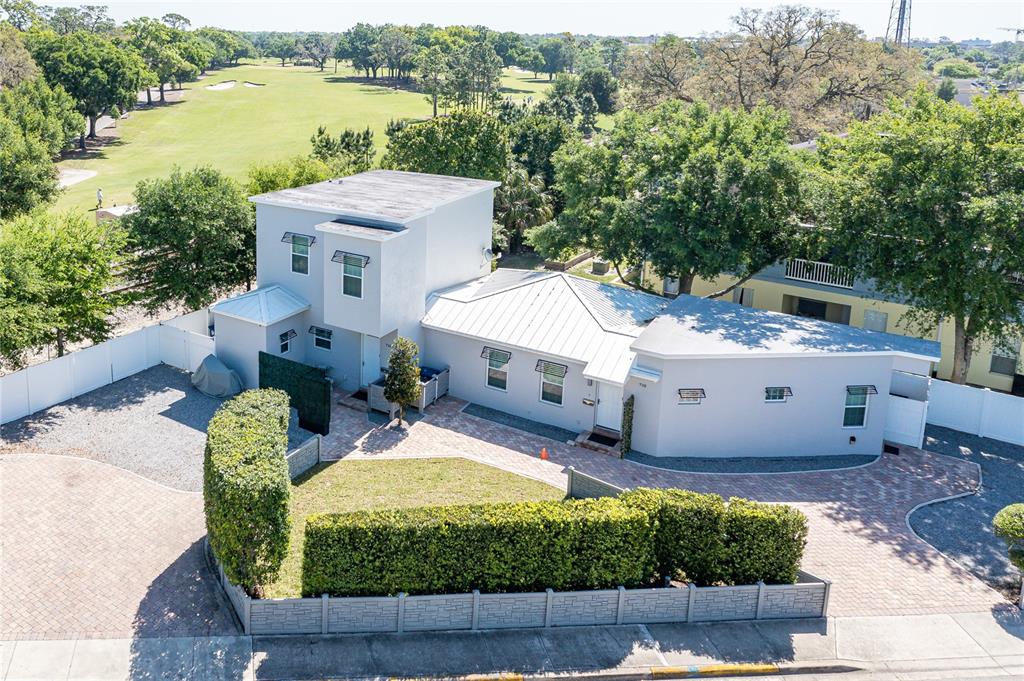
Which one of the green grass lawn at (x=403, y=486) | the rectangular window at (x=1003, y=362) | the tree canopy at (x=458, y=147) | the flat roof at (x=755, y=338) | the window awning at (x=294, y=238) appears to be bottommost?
the green grass lawn at (x=403, y=486)

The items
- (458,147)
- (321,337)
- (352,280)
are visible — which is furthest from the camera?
(458,147)

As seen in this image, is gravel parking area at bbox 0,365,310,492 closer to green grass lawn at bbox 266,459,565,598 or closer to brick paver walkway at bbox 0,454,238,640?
brick paver walkway at bbox 0,454,238,640

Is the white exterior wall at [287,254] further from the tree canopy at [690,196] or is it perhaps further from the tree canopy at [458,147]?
the tree canopy at [458,147]

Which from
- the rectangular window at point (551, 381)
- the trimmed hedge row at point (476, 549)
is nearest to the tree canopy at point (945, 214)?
the rectangular window at point (551, 381)

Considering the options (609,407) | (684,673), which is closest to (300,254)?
(609,407)

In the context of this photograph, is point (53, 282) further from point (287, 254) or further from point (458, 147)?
point (458, 147)

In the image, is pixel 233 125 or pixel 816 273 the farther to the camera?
pixel 233 125

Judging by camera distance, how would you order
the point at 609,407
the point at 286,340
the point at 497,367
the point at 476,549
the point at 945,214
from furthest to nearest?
1. the point at 286,340
2. the point at 497,367
3. the point at 945,214
4. the point at 609,407
5. the point at 476,549
